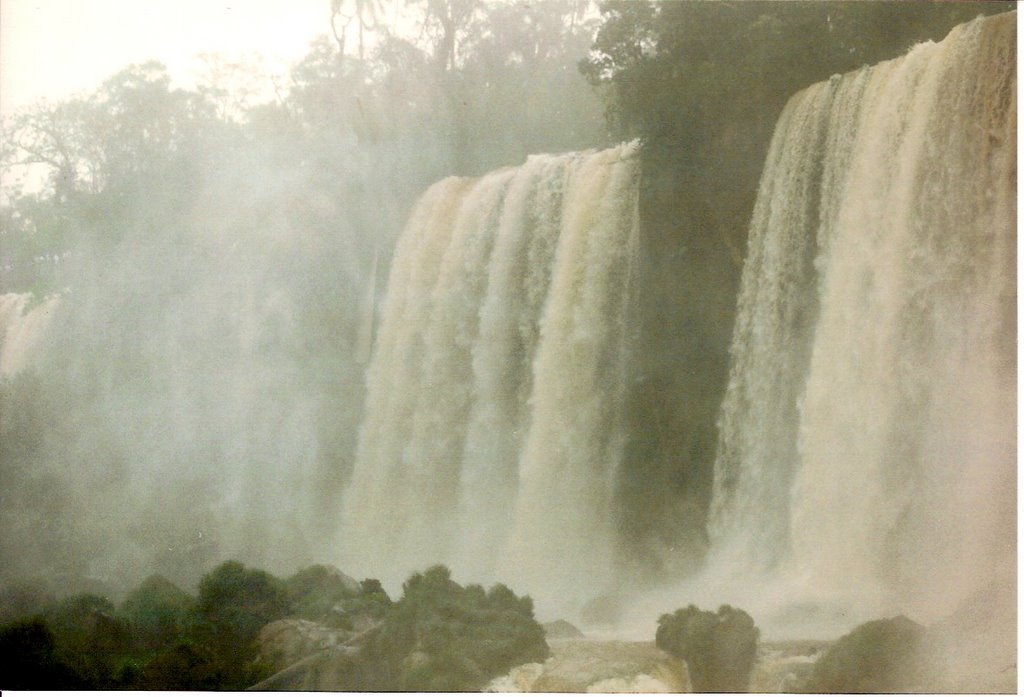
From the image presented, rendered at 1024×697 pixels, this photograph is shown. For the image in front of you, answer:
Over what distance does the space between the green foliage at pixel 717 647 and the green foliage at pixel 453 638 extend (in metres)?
0.95

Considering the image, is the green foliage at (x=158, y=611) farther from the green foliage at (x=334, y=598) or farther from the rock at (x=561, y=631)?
the rock at (x=561, y=631)

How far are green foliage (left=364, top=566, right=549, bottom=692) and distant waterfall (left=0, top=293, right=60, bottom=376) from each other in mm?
3588

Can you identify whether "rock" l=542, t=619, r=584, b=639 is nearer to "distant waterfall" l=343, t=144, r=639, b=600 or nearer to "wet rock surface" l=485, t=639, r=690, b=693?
"wet rock surface" l=485, t=639, r=690, b=693

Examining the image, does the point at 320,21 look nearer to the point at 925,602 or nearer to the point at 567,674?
the point at 567,674

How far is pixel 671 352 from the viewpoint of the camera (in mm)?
8641

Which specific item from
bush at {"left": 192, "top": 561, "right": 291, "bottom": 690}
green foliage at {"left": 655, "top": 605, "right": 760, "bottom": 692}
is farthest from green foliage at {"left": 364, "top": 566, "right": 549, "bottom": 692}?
green foliage at {"left": 655, "top": 605, "right": 760, "bottom": 692}

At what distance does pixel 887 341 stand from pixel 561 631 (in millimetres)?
2917

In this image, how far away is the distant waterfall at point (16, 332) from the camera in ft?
30.6

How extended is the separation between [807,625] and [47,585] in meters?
5.52

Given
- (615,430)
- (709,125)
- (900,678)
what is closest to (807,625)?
(900,678)

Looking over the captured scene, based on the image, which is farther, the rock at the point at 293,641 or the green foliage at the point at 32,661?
the green foliage at the point at 32,661

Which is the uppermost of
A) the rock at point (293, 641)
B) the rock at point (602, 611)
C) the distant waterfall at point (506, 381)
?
the distant waterfall at point (506, 381)

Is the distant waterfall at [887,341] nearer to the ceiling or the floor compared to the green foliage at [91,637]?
nearer to the ceiling

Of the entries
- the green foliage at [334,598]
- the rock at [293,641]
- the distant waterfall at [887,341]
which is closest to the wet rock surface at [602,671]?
the distant waterfall at [887,341]
